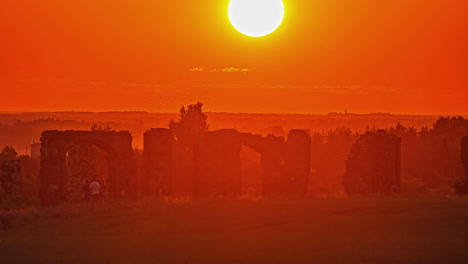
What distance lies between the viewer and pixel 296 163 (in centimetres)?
4572

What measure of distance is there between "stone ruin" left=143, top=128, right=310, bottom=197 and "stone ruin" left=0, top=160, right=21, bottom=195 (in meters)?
8.05

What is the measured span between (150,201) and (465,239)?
46.7 feet

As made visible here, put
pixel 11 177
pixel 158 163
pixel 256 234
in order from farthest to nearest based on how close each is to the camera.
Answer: pixel 11 177 → pixel 158 163 → pixel 256 234

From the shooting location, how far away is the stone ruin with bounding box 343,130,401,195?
153 feet

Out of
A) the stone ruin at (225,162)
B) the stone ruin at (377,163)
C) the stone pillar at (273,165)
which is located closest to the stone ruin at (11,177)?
the stone ruin at (225,162)

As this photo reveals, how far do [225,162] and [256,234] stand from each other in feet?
59.6

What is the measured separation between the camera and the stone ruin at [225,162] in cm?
4434

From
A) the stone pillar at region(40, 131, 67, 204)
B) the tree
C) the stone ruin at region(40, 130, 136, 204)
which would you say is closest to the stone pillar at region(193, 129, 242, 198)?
the stone ruin at region(40, 130, 136, 204)

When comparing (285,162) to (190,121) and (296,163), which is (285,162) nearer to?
(296,163)

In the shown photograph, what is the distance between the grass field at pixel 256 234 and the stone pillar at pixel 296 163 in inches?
431

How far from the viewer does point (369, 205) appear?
32812mm

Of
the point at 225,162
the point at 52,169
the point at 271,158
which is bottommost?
the point at 52,169

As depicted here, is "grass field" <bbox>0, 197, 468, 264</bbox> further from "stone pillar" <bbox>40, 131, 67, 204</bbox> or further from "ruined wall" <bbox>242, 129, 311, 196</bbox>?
"ruined wall" <bbox>242, 129, 311, 196</bbox>

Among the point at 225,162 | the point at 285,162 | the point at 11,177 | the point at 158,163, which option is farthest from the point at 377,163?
the point at 11,177
